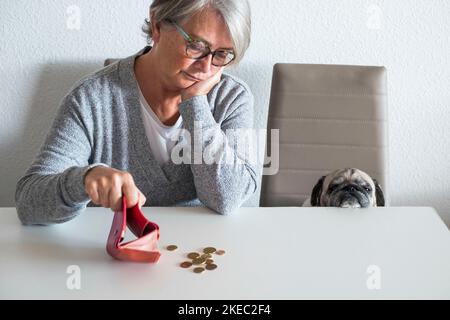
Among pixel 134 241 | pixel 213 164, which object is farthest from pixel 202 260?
→ pixel 213 164

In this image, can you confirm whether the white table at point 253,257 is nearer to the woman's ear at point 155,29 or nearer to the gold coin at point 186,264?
the gold coin at point 186,264

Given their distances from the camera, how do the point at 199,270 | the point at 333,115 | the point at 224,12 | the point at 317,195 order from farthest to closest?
1. the point at 333,115
2. the point at 317,195
3. the point at 224,12
4. the point at 199,270

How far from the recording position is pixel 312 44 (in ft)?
5.91

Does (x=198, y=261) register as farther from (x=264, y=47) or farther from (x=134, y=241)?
(x=264, y=47)

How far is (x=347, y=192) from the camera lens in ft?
4.20

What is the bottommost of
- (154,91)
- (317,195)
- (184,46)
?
(317,195)

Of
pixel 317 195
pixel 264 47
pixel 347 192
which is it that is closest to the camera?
pixel 347 192

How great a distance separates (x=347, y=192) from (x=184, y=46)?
48 cm

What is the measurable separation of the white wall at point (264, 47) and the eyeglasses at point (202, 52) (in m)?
0.63

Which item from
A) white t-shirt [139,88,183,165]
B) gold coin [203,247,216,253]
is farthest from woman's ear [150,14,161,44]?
gold coin [203,247,216,253]

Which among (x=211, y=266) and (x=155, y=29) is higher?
(x=155, y=29)

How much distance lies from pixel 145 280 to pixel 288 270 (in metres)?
0.23

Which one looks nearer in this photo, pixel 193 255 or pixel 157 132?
pixel 193 255

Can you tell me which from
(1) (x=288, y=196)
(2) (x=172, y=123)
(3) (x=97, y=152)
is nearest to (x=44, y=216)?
(3) (x=97, y=152)
